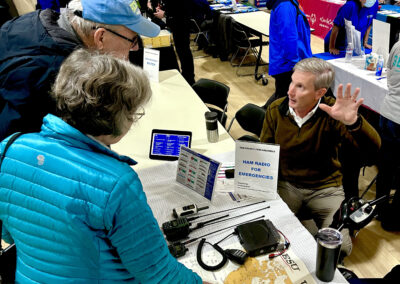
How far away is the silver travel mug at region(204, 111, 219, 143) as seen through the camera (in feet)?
6.90

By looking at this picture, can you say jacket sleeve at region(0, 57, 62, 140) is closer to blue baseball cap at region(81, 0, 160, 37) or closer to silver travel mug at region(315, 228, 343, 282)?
blue baseball cap at region(81, 0, 160, 37)

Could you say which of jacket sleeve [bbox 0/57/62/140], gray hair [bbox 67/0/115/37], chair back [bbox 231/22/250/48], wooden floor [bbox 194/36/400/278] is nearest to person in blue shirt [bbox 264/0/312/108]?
wooden floor [bbox 194/36/400/278]

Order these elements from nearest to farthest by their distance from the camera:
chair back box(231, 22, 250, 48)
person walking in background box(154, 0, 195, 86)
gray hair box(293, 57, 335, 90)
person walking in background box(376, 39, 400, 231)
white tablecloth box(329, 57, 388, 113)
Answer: gray hair box(293, 57, 335, 90) < person walking in background box(376, 39, 400, 231) < white tablecloth box(329, 57, 388, 113) < person walking in background box(154, 0, 195, 86) < chair back box(231, 22, 250, 48)

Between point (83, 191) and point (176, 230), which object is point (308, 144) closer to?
point (176, 230)

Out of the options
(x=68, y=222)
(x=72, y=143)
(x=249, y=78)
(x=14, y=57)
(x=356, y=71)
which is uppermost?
(x=14, y=57)

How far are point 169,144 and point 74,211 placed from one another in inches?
48.7

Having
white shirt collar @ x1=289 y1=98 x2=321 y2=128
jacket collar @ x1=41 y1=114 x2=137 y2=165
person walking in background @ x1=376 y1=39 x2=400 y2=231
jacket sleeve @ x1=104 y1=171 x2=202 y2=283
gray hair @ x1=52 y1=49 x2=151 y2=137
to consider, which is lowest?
person walking in background @ x1=376 y1=39 x2=400 y2=231

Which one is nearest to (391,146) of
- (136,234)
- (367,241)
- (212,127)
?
(367,241)

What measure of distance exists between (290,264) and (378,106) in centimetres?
226

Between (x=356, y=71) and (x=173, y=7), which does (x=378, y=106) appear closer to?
(x=356, y=71)

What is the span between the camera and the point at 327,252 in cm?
116

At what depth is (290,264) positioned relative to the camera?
130cm

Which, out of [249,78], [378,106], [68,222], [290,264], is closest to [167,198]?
[290,264]

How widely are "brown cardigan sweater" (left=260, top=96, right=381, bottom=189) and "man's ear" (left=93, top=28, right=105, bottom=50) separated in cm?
117
